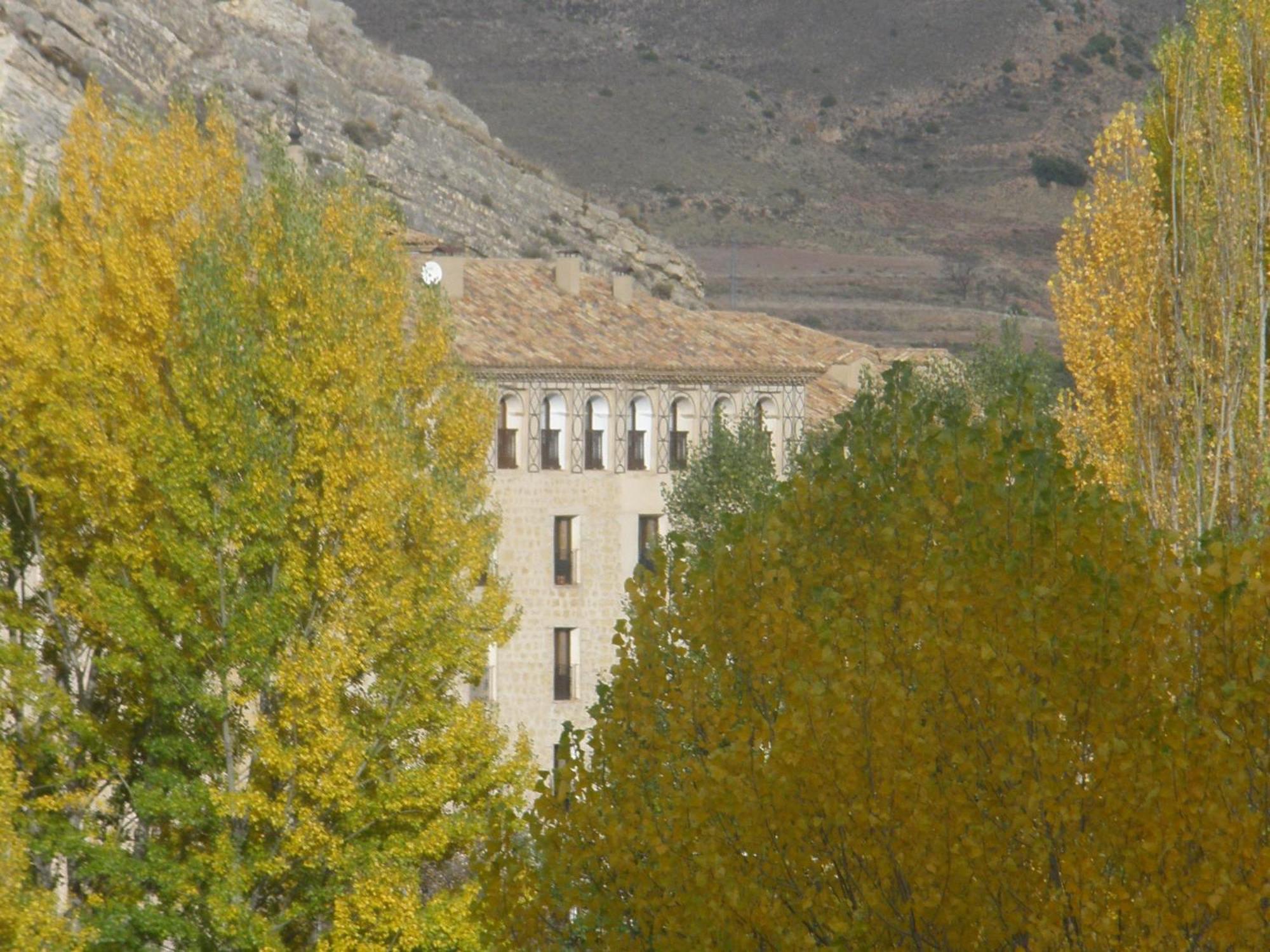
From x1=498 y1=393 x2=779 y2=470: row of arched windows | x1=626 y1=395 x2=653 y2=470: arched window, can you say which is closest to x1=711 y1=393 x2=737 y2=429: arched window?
x1=498 y1=393 x2=779 y2=470: row of arched windows

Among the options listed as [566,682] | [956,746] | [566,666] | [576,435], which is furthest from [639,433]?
[956,746]

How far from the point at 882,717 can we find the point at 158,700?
18753mm

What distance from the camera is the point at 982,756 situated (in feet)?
36.0

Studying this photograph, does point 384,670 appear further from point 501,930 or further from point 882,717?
point 882,717

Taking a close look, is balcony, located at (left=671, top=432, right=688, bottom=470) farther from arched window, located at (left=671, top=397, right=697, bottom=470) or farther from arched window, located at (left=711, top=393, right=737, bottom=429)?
arched window, located at (left=711, top=393, right=737, bottom=429)

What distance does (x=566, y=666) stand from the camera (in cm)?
4866

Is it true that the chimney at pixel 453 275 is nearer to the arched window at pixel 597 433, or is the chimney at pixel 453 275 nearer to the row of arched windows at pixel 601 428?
the row of arched windows at pixel 601 428

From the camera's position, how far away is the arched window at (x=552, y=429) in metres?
49.1

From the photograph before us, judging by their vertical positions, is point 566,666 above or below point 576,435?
below

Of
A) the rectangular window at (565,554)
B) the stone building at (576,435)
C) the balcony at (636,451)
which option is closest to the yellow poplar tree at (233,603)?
the stone building at (576,435)

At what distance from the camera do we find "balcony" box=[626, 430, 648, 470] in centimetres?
5000

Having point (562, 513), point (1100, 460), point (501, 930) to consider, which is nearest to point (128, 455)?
point (1100, 460)

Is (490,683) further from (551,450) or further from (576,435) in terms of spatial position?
(576,435)

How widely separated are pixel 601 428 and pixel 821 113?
354 feet
